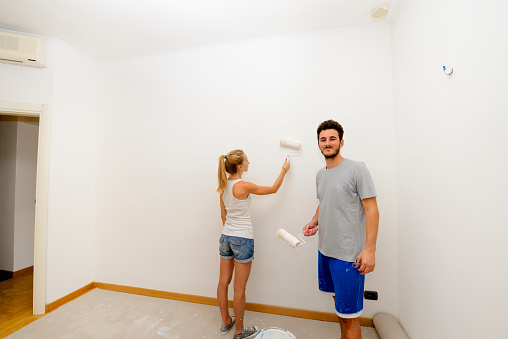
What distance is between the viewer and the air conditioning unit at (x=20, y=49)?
6.48 feet

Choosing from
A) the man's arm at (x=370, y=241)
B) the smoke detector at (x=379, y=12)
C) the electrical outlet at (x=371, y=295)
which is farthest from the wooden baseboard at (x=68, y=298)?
the smoke detector at (x=379, y=12)

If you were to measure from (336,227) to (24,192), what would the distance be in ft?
12.7

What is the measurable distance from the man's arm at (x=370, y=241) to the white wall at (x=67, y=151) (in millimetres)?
2742

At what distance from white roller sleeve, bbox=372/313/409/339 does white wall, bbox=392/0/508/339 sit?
0.07m

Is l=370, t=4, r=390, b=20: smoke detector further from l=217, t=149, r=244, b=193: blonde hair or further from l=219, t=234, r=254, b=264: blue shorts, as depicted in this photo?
l=219, t=234, r=254, b=264: blue shorts

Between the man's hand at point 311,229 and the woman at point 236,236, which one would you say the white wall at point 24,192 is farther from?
the man's hand at point 311,229

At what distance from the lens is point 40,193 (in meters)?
2.08

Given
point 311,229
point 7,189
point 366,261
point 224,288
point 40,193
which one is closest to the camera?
point 366,261

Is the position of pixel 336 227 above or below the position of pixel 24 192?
below

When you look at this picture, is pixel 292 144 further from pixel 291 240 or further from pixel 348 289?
pixel 348 289

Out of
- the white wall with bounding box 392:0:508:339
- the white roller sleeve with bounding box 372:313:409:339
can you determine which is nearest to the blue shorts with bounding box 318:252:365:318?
the white wall with bounding box 392:0:508:339

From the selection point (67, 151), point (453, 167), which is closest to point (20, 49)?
point (67, 151)

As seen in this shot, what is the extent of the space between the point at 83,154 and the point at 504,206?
10.9ft

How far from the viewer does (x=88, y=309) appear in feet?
6.92
